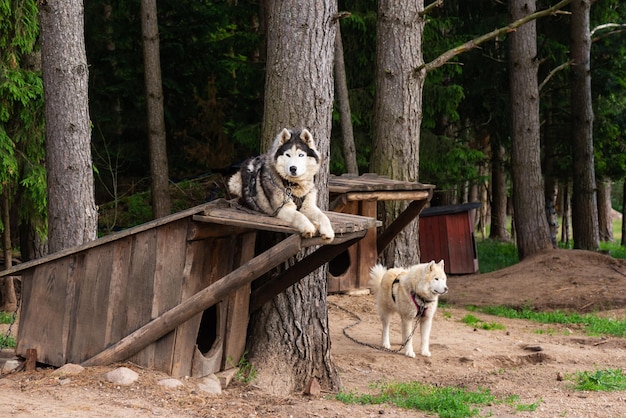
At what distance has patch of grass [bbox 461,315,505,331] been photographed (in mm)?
13188

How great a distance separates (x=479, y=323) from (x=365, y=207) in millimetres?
2884

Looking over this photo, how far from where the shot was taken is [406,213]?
13.8m

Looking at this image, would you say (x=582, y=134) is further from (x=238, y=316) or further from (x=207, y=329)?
(x=238, y=316)

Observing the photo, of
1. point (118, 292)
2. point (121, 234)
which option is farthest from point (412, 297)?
point (121, 234)

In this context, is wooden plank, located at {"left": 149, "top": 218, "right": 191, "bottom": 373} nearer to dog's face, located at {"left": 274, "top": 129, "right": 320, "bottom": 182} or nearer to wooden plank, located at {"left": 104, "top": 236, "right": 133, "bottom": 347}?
wooden plank, located at {"left": 104, "top": 236, "right": 133, "bottom": 347}

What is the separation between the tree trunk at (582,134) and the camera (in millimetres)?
21359

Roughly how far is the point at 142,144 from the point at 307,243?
1651 centimetres

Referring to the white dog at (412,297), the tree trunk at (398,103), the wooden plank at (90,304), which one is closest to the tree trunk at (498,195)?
the tree trunk at (398,103)

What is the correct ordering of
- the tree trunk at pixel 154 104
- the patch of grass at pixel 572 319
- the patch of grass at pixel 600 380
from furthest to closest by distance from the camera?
the tree trunk at pixel 154 104 < the patch of grass at pixel 572 319 < the patch of grass at pixel 600 380

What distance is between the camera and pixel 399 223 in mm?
14117

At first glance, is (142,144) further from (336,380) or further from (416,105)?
(336,380)

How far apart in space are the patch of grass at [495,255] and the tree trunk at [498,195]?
3.47ft

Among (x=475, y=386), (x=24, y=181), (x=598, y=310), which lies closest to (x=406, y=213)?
(x=598, y=310)

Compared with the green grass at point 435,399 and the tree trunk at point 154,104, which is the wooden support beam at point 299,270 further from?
the tree trunk at point 154,104
